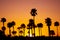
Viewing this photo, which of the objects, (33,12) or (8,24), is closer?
(33,12)

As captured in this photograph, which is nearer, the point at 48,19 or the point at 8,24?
the point at 48,19

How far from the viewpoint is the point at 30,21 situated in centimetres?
15362

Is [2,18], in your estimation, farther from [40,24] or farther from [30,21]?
[40,24]

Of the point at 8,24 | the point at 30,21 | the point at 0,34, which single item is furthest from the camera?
the point at 8,24

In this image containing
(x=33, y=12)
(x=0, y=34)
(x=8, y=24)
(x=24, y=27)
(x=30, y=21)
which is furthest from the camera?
(x=24, y=27)

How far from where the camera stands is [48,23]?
5492 inches

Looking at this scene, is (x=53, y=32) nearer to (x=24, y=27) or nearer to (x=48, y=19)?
(x=24, y=27)

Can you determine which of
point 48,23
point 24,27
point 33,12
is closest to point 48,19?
point 48,23

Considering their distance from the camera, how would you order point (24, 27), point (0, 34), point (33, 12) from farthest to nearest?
point (24, 27) → point (33, 12) → point (0, 34)

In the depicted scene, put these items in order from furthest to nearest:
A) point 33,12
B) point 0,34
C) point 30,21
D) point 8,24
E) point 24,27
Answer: point 24,27 → point 8,24 → point 30,21 → point 33,12 → point 0,34

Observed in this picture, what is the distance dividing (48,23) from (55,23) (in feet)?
106

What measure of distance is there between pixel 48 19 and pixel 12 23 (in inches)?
1434

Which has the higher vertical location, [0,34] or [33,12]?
[33,12]

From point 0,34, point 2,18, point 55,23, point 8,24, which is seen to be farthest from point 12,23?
point 0,34
